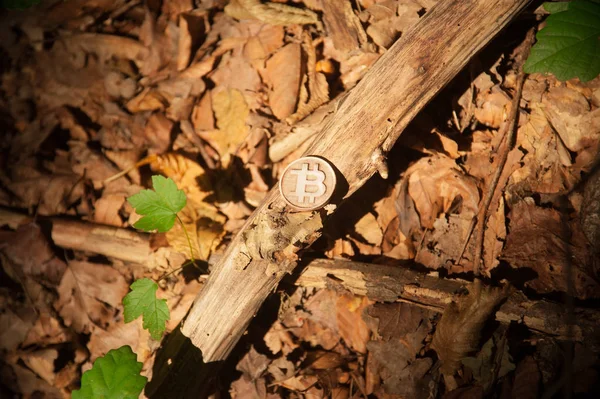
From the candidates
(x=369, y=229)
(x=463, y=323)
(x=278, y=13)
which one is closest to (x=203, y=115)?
(x=278, y=13)

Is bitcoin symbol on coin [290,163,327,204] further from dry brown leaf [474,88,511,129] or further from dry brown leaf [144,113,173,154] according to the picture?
dry brown leaf [144,113,173,154]

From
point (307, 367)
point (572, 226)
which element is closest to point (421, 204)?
point (572, 226)

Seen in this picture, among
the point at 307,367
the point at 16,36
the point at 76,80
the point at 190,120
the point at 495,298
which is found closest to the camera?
the point at 495,298

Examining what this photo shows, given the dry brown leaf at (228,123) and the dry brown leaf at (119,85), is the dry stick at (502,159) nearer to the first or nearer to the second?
the dry brown leaf at (228,123)

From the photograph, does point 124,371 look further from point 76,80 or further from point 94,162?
point 76,80

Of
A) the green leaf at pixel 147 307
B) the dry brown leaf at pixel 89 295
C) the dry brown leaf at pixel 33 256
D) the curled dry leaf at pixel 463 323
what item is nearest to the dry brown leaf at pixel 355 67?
the curled dry leaf at pixel 463 323

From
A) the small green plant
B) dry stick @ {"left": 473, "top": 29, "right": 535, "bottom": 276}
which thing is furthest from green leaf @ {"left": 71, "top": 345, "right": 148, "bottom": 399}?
dry stick @ {"left": 473, "top": 29, "right": 535, "bottom": 276}
